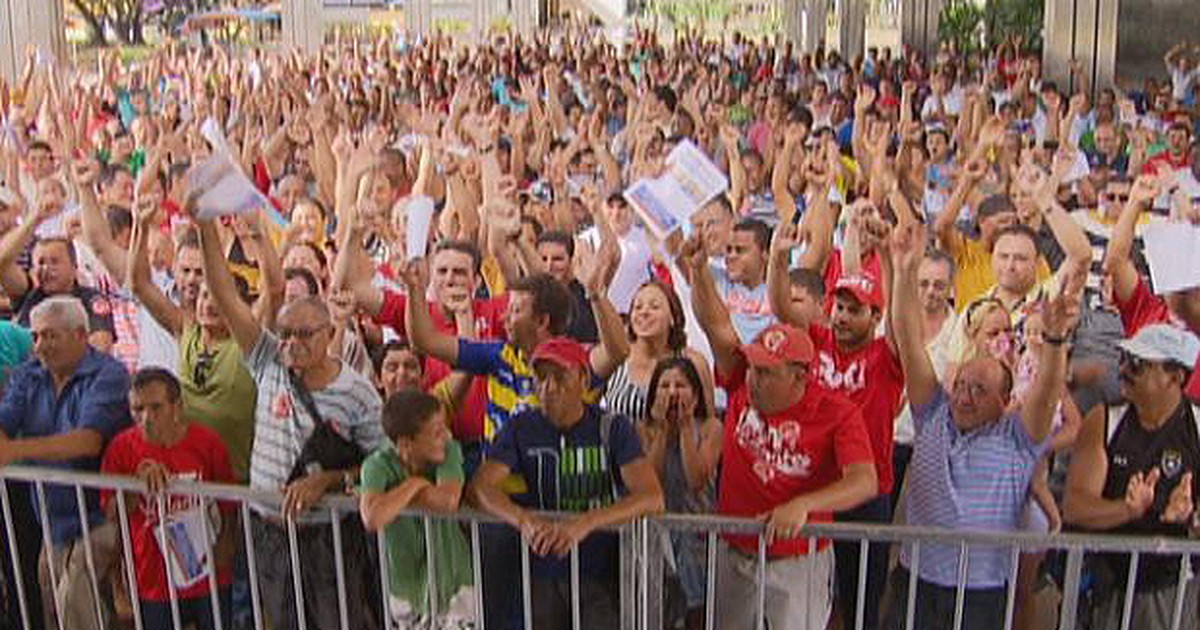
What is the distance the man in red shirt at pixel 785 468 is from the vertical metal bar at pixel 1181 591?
3.20ft

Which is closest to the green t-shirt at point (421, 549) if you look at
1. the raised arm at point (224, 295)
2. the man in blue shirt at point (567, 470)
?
the man in blue shirt at point (567, 470)

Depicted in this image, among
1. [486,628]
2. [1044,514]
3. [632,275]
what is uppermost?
[632,275]

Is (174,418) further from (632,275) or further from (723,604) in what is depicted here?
(632,275)

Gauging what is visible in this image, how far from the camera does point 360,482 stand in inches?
185

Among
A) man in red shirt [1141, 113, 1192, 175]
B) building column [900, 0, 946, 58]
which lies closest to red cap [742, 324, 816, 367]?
man in red shirt [1141, 113, 1192, 175]

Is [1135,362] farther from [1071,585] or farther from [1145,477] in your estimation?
[1071,585]

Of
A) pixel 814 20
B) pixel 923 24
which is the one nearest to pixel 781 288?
pixel 923 24

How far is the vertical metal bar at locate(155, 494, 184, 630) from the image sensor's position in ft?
15.6

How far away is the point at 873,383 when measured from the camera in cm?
536

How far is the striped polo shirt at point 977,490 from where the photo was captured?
471 centimetres

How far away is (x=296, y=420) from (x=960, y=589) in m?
2.32

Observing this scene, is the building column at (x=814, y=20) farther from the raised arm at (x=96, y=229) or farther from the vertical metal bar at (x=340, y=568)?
the vertical metal bar at (x=340, y=568)

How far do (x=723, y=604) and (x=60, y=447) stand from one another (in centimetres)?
244

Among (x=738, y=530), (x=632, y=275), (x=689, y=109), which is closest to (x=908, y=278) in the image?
(x=738, y=530)
